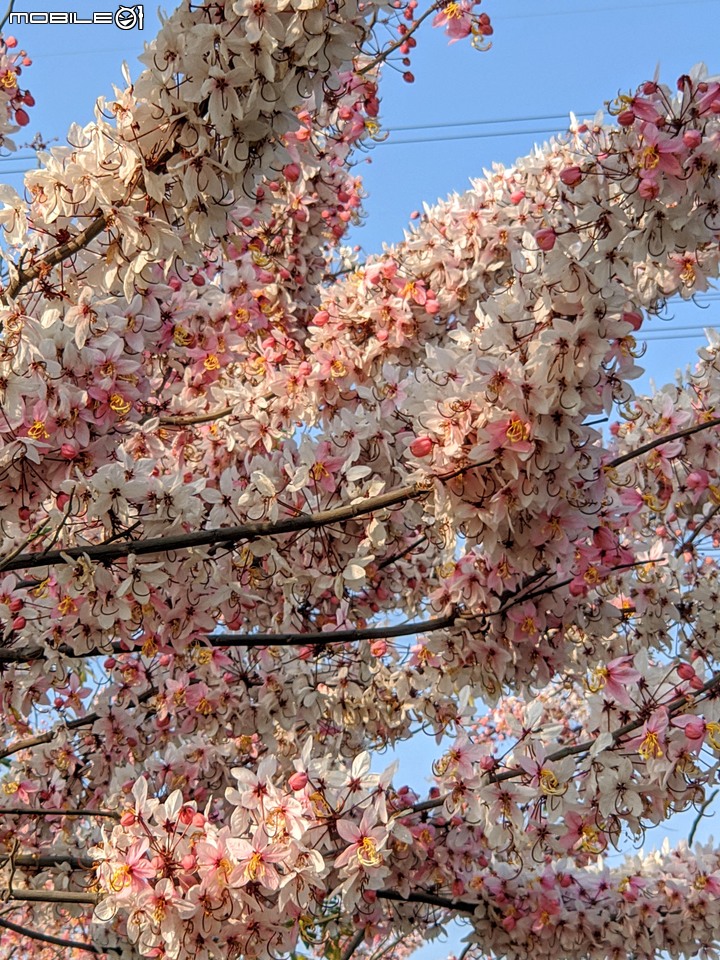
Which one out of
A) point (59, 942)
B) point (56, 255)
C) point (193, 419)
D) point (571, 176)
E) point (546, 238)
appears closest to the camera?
point (546, 238)

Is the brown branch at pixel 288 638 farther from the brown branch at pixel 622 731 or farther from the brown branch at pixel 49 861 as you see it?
the brown branch at pixel 49 861

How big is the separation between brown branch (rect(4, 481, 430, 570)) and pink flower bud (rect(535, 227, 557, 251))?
0.70 m

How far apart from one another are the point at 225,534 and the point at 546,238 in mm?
1187

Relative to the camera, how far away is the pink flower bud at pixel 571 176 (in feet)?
9.16

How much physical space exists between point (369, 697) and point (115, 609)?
242 cm

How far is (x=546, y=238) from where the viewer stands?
269 centimetres

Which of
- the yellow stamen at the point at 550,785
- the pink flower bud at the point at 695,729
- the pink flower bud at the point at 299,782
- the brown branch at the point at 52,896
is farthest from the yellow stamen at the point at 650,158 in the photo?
the brown branch at the point at 52,896

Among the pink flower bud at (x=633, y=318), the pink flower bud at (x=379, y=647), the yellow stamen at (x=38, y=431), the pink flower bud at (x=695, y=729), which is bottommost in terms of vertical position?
the pink flower bud at (x=695, y=729)

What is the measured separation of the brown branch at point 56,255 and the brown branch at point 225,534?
0.80 meters

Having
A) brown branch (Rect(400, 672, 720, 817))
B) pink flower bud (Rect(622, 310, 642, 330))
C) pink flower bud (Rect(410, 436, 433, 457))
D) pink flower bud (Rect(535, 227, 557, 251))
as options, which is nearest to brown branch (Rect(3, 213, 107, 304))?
pink flower bud (Rect(410, 436, 433, 457))

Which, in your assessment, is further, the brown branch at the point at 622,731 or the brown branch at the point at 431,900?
the brown branch at the point at 431,900

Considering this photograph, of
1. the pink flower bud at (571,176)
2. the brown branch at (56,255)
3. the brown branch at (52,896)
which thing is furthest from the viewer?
the brown branch at (52,896)

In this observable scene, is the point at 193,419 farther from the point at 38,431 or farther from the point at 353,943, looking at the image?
the point at 353,943

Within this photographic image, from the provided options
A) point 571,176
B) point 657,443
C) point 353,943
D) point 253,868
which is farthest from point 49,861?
point 571,176
